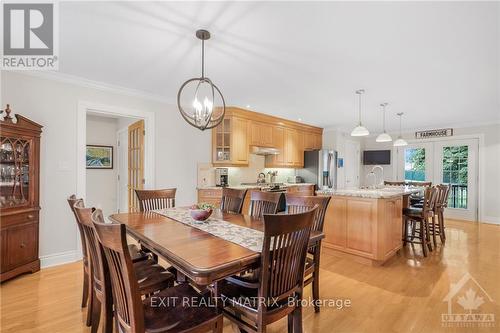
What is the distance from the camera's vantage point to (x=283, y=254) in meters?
1.41

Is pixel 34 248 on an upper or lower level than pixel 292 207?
lower

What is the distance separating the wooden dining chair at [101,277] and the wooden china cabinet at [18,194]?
1.47m

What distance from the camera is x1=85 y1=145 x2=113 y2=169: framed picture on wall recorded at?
5.08 meters

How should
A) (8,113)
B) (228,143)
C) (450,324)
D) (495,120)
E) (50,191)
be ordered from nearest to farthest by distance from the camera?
(450,324) → (8,113) → (50,191) → (228,143) → (495,120)

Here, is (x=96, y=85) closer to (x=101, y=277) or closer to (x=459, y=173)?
(x=101, y=277)

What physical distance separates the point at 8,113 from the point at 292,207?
3.21 meters

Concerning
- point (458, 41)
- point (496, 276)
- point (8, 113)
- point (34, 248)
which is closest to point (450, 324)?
point (496, 276)

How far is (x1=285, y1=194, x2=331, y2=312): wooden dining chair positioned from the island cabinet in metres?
1.33

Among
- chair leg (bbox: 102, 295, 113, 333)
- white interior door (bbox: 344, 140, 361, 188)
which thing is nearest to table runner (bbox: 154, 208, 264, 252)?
chair leg (bbox: 102, 295, 113, 333)

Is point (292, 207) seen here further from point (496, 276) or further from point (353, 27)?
point (496, 276)

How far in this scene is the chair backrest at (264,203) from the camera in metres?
2.49

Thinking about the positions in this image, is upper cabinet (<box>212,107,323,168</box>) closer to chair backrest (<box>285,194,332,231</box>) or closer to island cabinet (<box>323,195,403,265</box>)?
island cabinet (<box>323,195,403,265</box>)

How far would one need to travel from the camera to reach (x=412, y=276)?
9.54 ft

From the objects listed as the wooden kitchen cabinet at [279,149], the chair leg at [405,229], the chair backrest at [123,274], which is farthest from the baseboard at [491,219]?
the chair backrest at [123,274]
